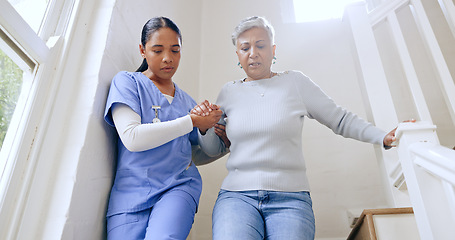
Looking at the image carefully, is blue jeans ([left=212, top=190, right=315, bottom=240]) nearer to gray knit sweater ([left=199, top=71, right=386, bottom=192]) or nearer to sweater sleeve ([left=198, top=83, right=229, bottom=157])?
gray knit sweater ([left=199, top=71, right=386, bottom=192])

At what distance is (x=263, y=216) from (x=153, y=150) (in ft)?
1.44

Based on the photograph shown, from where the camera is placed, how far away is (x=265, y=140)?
128 cm

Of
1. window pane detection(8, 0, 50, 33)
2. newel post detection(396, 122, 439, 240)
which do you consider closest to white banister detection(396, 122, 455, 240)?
newel post detection(396, 122, 439, 240)

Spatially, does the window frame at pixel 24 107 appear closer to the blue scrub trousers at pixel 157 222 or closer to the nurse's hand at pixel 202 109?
the blue scrub trousers at pixel 157 222

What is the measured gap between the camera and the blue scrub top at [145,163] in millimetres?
1138

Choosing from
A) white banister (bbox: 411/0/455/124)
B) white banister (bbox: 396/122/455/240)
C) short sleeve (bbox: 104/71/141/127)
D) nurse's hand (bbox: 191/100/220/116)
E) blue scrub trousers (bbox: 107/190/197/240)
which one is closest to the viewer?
white banister (bbox: 396/122/455/240)

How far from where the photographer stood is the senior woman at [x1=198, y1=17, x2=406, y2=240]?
112 centimetres

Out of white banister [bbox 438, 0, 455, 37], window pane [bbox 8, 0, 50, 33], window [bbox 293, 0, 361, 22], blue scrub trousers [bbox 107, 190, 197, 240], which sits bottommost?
blue scrub trousers [bbox 107, 190, 197, 240]

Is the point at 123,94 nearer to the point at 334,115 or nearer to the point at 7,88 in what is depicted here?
the point at 7,88

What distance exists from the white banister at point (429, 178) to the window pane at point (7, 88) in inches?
43.4

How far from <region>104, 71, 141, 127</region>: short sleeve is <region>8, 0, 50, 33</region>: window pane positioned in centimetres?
30

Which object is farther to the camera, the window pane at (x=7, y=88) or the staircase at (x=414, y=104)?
the window pane at (x=7, y=88)

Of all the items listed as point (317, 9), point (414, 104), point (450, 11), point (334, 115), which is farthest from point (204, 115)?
point (317, 9)

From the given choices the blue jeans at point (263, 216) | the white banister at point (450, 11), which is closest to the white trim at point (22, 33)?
the blue jeans at point (263, 216)
